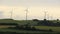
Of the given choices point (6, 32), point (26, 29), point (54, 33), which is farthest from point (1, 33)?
point (54, 33)

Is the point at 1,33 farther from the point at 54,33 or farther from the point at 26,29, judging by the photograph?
the point at 54,33

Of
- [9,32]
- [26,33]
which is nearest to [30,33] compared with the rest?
[26,33]

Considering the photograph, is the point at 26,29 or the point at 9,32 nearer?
the point at 9,32

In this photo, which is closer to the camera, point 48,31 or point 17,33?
point 17,33

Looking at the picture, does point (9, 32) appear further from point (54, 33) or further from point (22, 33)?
point (54, 33)

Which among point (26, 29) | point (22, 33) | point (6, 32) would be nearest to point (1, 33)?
point (6, 32)

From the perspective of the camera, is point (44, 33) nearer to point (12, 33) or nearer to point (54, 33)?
point (54, 33)

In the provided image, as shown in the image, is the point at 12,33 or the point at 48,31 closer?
the point at 12,33
